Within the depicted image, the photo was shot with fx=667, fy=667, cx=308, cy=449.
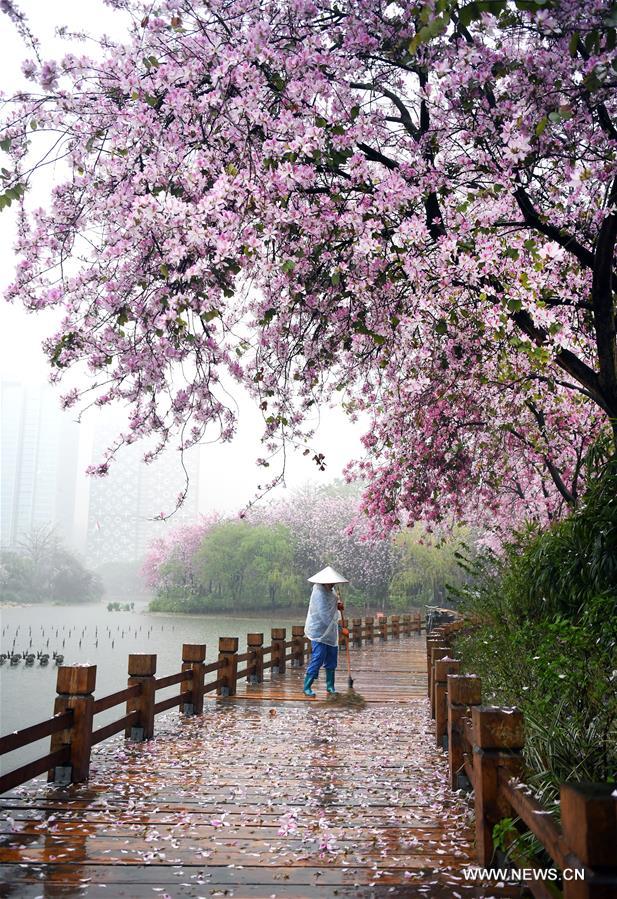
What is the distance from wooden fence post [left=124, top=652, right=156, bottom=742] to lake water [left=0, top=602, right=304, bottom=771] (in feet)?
23.7

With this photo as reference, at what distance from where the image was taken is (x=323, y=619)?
351 inches

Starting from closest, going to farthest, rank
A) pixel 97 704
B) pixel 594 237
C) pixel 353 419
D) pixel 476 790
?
pixel 476 790 < pixel 97 704 < pixel 594 237 < pixel 353 419

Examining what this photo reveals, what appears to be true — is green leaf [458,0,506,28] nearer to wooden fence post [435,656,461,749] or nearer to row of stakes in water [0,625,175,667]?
wooden fence post [435,656,461,749]

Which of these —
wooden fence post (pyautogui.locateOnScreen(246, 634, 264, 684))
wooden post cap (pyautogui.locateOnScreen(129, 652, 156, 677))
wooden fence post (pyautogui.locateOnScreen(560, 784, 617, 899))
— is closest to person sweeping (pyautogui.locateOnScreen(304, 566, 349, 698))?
wooden fence post (pyautogui.locateOnScreen(246, 634, 264, 684))

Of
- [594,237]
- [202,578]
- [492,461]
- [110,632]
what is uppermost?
[594,237]

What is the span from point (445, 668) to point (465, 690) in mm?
1443

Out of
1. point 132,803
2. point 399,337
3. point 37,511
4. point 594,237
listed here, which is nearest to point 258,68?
point 399,337

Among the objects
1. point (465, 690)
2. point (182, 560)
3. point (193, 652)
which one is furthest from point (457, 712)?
point (182, 560)

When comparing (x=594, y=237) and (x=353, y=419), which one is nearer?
(x=594, y=237)

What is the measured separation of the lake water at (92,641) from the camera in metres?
17.2

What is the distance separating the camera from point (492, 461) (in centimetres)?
1115

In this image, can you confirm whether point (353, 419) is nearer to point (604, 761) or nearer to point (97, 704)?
point (97, 704)

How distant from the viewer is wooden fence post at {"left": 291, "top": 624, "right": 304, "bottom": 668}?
482 inches

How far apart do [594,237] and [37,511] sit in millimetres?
72923
